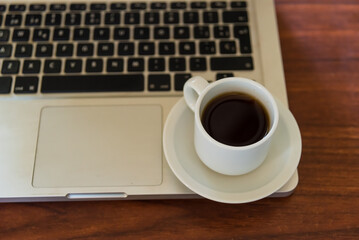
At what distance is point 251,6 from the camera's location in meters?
0.56

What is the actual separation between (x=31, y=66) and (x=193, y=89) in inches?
8.8

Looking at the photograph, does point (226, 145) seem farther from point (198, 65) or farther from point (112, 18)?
point (112, 18)

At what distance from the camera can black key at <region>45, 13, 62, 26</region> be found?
55cm

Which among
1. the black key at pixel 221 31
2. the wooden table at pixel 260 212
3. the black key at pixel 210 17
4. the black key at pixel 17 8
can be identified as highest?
the black key at pixel 17 8

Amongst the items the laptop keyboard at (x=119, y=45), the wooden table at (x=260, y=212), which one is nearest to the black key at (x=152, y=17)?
the laptop keyboard at (x=119, y=45)

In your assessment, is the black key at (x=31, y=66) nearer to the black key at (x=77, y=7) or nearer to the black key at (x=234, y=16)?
the black key at (x=77, y=7)

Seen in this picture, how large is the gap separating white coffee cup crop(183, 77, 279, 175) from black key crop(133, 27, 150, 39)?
0.14m

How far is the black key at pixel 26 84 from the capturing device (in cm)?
50

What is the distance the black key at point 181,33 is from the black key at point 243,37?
0.07 meters

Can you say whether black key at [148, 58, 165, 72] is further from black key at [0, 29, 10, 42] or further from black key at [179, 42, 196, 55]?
black key at [0, 29, 10, 42]

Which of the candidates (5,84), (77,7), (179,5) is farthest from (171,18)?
(5,84)

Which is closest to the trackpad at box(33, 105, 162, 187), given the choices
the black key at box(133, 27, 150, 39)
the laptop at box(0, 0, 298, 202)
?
the laptop at box(0, 0, 298, 202)

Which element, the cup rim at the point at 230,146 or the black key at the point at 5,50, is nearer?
the cup rim at the point at 230,146

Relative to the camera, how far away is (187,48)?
526 mm
